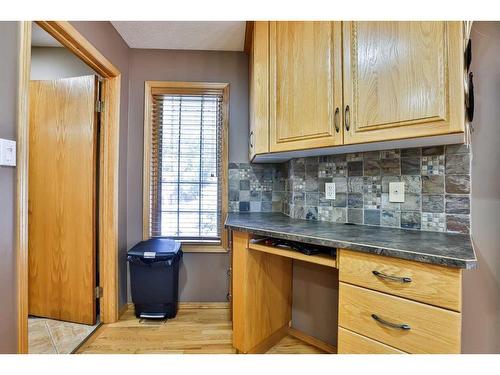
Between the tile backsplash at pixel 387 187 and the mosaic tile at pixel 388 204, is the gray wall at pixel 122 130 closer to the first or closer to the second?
the tile backsplash at pixel 387 187

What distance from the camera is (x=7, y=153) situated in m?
0.96

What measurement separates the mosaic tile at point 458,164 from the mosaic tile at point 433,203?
0.13m

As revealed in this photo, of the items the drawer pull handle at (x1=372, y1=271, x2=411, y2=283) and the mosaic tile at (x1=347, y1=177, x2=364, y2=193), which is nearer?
the drawer pull handle at (x1=372, y1=271, x2=411, y2=283)

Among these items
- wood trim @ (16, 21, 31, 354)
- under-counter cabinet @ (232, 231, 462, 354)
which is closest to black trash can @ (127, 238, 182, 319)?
wood trim @ (16, 21, 31, 354)

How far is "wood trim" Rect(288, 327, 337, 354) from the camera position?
150 cm

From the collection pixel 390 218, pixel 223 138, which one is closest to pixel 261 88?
pixel 223 138

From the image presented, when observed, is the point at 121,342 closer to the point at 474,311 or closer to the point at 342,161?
the point at 342,161

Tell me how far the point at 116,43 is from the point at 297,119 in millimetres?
1589

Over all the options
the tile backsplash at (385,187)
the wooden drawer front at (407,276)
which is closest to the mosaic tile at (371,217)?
the tile backsplash at (385,187)

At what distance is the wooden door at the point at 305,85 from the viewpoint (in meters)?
1.20

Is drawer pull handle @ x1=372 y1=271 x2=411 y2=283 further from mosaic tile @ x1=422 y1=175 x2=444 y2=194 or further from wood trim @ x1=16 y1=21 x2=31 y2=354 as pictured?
wood trim @ x1=16 y1=21 x2=31 y2=354

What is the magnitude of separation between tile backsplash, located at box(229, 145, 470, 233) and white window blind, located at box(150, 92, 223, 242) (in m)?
0.68

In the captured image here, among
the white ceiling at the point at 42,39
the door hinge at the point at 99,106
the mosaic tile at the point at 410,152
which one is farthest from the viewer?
the white ceiling at the point at 42,39

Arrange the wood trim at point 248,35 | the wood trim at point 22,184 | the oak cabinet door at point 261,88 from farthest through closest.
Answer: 1. the wood trim at point 248,35
2. the oak cabinet door at point 261,88
3. the wood trim at point 22,184
